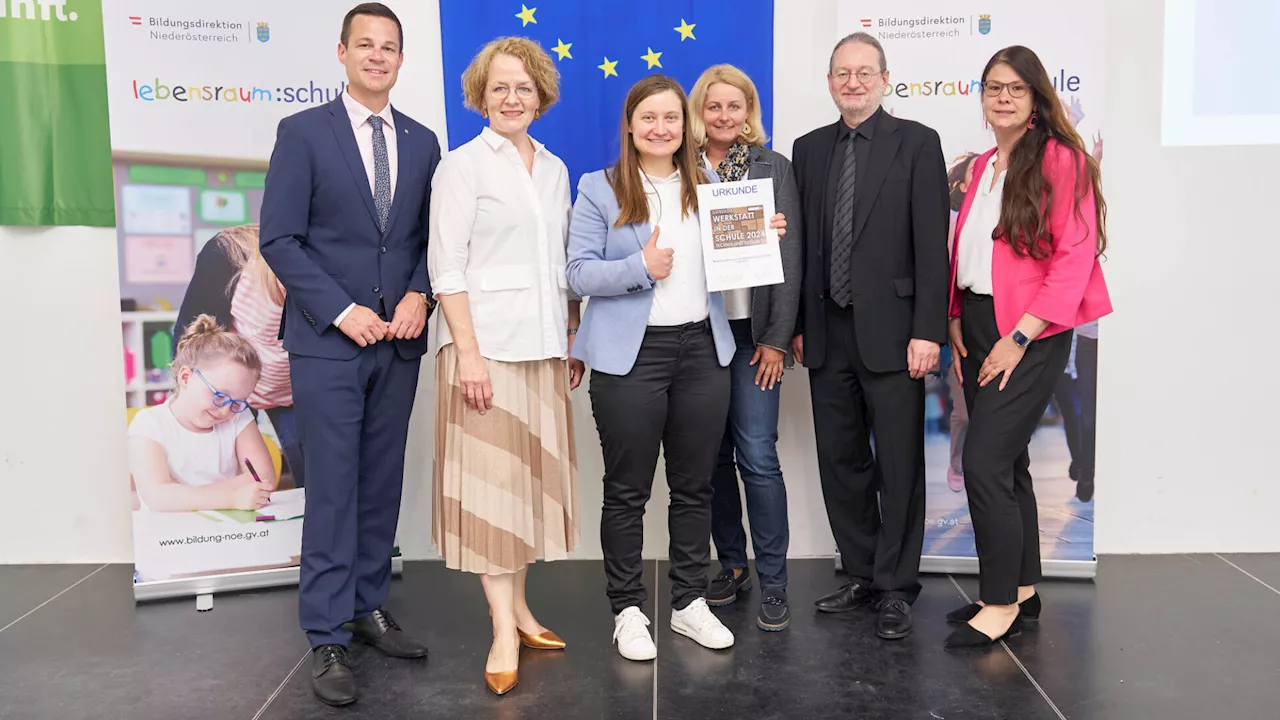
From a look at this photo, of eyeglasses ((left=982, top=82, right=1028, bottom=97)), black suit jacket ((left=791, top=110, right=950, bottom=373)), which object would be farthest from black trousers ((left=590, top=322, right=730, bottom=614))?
eyeglasses ((left=982, top=82, right=1028, bottom=97))

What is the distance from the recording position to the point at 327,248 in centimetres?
282

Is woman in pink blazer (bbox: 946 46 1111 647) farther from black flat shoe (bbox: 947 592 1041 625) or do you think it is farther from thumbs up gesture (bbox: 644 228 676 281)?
thumbs up gesture (bbox: 644 228 676 281)

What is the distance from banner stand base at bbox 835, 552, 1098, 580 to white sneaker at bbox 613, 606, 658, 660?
1081 mm

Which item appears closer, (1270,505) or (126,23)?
(126,23)

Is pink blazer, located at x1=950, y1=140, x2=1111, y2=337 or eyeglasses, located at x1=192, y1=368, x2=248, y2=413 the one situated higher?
pink blazer, located at x1=950, y1=140, x2=1111, y2=337

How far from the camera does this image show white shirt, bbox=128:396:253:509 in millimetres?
3627

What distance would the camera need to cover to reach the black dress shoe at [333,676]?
107 inches

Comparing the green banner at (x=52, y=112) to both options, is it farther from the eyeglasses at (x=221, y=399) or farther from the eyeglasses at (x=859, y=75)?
the eyeglasses at (x=859, y=75)

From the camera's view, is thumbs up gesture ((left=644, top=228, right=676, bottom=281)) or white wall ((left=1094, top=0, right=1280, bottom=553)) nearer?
thumbs up gesture ((left=644, top=228, right=676, bottom=281))

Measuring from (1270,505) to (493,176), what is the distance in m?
3.32

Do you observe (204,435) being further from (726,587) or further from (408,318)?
(726,587)

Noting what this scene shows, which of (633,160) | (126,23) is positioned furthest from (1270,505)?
(126,23)

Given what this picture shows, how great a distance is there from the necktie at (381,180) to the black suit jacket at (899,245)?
1404 millimetres

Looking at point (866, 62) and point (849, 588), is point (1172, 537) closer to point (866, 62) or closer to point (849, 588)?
point (849, 588)
